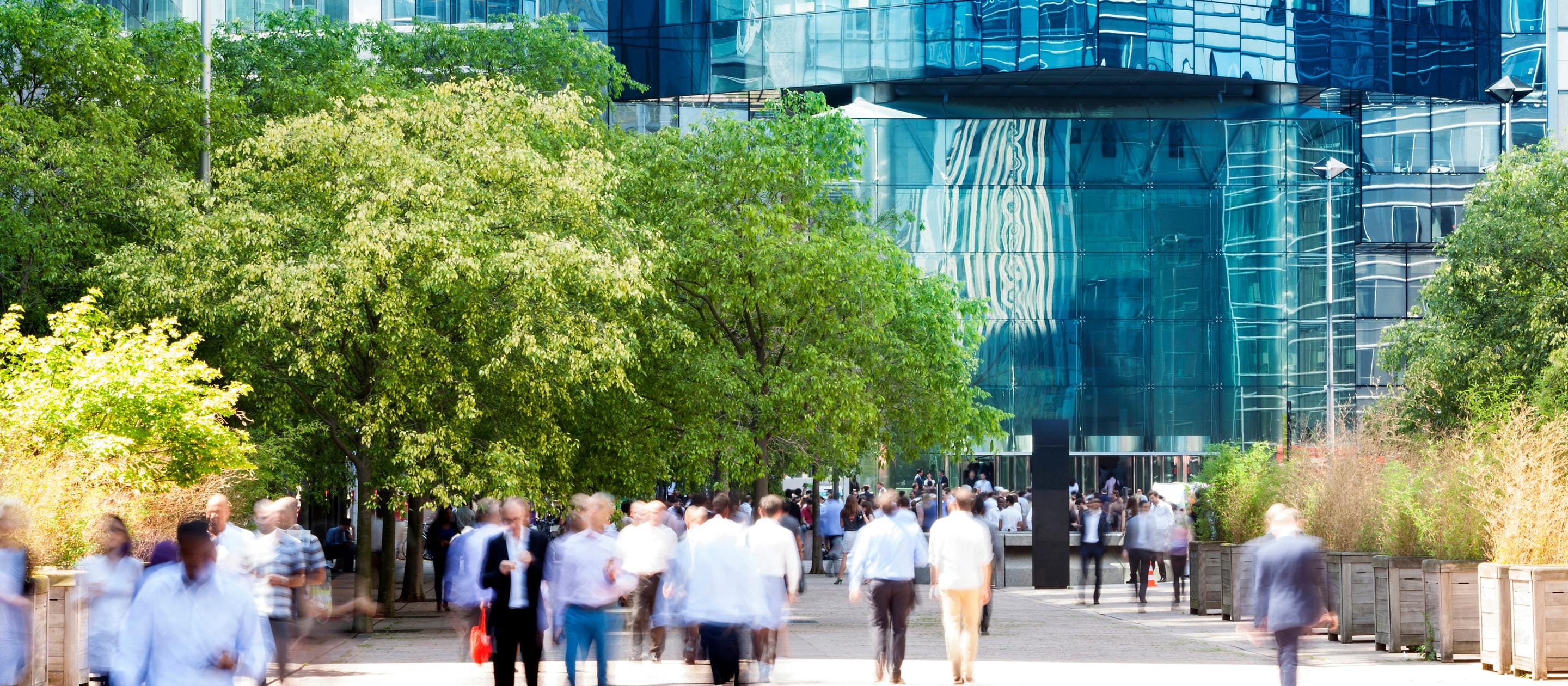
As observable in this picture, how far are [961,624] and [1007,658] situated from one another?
3.22 m

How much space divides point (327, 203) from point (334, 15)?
37203mm

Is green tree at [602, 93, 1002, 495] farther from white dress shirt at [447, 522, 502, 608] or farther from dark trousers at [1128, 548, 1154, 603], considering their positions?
white dress shirt at [447, 522, 502, 608]

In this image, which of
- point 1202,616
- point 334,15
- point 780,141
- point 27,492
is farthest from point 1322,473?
point 334,15

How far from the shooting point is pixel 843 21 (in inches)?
2218

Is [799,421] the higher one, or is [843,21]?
[843,21]

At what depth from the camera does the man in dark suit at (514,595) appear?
42.9 ft

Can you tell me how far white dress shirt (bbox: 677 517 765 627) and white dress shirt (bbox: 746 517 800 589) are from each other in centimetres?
18

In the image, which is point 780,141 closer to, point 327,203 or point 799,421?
point 799,421

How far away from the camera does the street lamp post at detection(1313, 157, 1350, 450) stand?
5222cm

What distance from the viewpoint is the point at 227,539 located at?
13.1m

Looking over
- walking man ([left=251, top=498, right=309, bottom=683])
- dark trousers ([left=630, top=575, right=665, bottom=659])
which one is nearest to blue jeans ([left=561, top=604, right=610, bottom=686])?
walking man ([left=251, top=498, right=309, bottom=683])

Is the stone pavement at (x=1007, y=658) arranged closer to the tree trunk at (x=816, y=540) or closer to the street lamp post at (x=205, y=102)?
the street lamp post at (x=205, y=102)

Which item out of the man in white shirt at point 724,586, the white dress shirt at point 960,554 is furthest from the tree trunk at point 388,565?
the man in white shirt at point 724,586

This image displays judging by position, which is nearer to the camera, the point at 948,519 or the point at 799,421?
the point at 948,519
